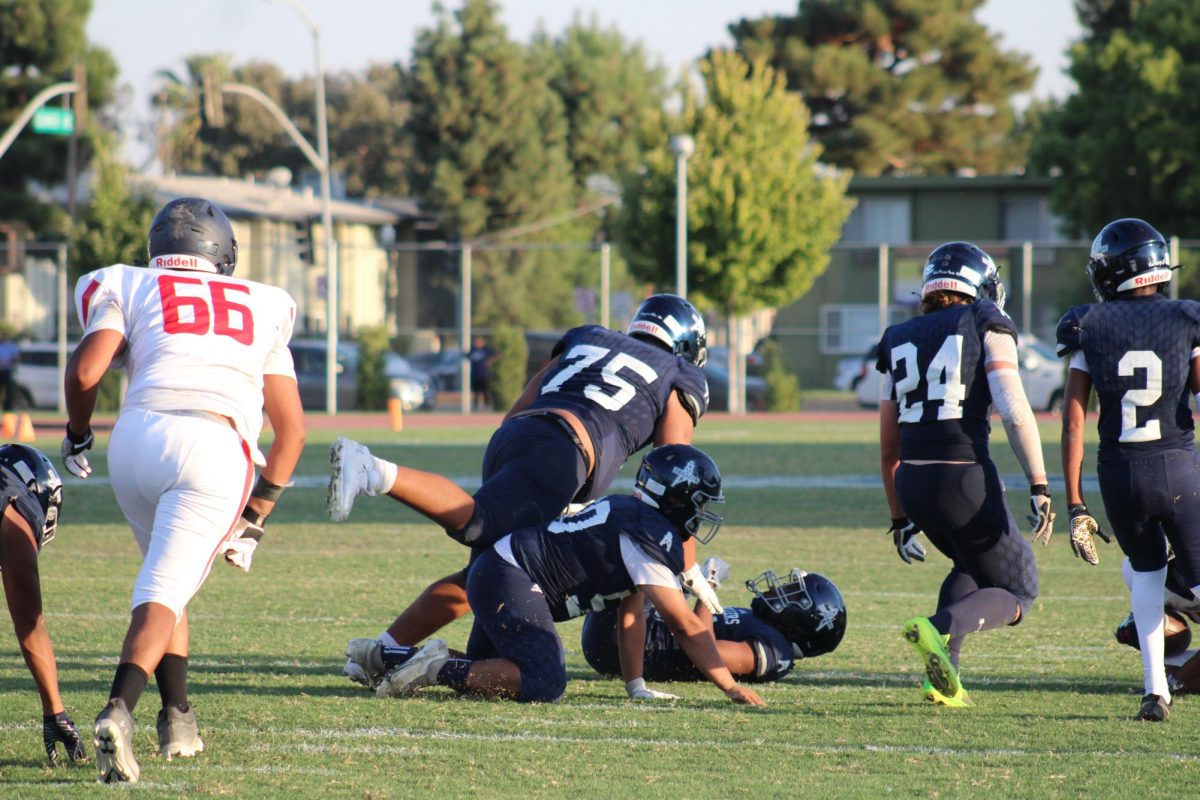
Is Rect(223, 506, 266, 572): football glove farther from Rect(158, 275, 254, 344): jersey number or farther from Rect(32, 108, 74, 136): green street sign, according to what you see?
Rect(32, 108, 74, 136): green street sign

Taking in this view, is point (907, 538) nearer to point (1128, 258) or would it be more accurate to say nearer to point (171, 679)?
point (1128, 258)

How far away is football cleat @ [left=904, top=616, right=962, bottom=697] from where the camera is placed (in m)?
5.33

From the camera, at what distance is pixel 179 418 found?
4.48m

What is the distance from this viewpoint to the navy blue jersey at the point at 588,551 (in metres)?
5.57

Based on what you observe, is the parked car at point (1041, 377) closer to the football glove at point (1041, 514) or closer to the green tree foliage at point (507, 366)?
the green tree foliage at point (507, 366)

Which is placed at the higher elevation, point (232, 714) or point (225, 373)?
point (225, 373)

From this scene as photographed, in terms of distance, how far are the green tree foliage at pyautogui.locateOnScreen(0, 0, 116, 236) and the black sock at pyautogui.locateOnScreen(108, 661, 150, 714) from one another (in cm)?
3848

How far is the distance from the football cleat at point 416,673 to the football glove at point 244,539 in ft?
3.80

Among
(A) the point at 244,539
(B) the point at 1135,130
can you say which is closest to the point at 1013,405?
(A) the point at 244,539

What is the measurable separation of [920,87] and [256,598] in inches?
1678

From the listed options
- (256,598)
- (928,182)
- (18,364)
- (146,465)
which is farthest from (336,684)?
(928,182)

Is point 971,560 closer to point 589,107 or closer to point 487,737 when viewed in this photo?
point 487,737

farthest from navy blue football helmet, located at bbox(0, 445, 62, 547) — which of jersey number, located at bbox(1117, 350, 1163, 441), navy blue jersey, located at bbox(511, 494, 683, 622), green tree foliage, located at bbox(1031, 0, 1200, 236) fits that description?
green tree foliage, located at bbox(1031, 0, 1200, 236)

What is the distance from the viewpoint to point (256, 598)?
8297 millimetres
